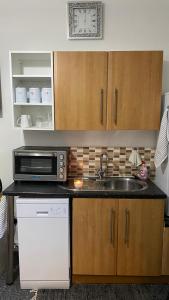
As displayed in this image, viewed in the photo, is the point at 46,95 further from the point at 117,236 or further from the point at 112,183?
the point at 117,236

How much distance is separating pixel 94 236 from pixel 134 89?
1262 mm

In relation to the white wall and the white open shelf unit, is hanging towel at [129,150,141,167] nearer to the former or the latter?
the white wall

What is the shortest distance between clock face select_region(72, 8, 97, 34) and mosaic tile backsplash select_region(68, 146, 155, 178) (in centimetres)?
111

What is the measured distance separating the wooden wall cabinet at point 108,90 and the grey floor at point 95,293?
1358mm

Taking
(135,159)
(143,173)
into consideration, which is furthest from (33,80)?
(143,173)

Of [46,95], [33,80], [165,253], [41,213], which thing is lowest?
[165,253]

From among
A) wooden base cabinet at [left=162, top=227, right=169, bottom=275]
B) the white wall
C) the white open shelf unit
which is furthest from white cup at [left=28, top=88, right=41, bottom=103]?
wooden base cabinet at [left=162, top=227, right=169, bottom=275]

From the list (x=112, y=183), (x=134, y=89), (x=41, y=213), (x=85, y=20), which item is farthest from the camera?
(x=112, y=183)

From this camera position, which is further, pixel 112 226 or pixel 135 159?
pixel 135 159

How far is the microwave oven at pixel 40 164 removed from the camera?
2.07 meters

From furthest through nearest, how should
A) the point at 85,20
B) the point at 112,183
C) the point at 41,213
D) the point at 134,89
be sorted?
→ the point at 112,183 → the point at 85,20 → the point at 134,89 → the point at 41,213

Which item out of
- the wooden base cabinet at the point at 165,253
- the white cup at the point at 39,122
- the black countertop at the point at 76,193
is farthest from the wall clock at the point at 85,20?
the wooden base cabinet at the point at 165,253

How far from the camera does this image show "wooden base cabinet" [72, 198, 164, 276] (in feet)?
6.25

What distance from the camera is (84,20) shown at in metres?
2.21
